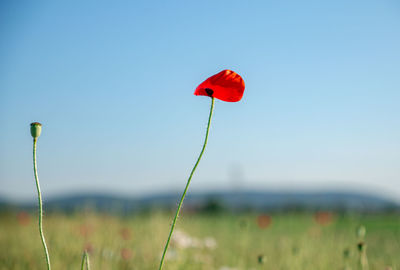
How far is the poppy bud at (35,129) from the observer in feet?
4.69

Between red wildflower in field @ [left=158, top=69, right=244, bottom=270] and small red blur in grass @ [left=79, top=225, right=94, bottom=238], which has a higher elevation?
red wildflower in field @ [left=158, top=69, right=244, bottom=270]

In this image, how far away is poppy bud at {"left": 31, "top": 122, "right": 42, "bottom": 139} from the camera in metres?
1.43

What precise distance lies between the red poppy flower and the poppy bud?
0.59 meters

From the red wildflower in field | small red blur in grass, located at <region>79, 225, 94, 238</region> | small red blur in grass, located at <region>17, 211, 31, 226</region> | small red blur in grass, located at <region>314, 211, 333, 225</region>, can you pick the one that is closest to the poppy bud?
→ the red wildflower in field

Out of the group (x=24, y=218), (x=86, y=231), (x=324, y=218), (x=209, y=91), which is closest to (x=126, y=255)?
(x=86, y=231)

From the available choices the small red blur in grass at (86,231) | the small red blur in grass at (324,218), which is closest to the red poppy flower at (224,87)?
the small red blur in grass at (86,231)

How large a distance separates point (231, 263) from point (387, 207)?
8379 mm

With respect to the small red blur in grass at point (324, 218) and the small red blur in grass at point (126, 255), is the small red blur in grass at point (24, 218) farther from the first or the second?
the small red blur in grass at point (324, 218)

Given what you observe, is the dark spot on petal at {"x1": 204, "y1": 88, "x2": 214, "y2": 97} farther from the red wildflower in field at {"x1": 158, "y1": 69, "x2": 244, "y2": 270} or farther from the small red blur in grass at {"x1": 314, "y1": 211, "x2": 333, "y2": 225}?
the small red blur in grass at {"x1": 314, "y1": 211, "x2": 333, "y2": 225}

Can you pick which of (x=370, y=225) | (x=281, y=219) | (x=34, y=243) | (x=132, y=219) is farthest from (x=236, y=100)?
(x=281, y=219)

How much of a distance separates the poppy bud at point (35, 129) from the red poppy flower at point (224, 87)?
590 millimetres

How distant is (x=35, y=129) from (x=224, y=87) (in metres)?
0.70

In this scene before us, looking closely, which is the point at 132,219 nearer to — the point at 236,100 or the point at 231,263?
the point at 231,263

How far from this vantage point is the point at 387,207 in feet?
36.3
